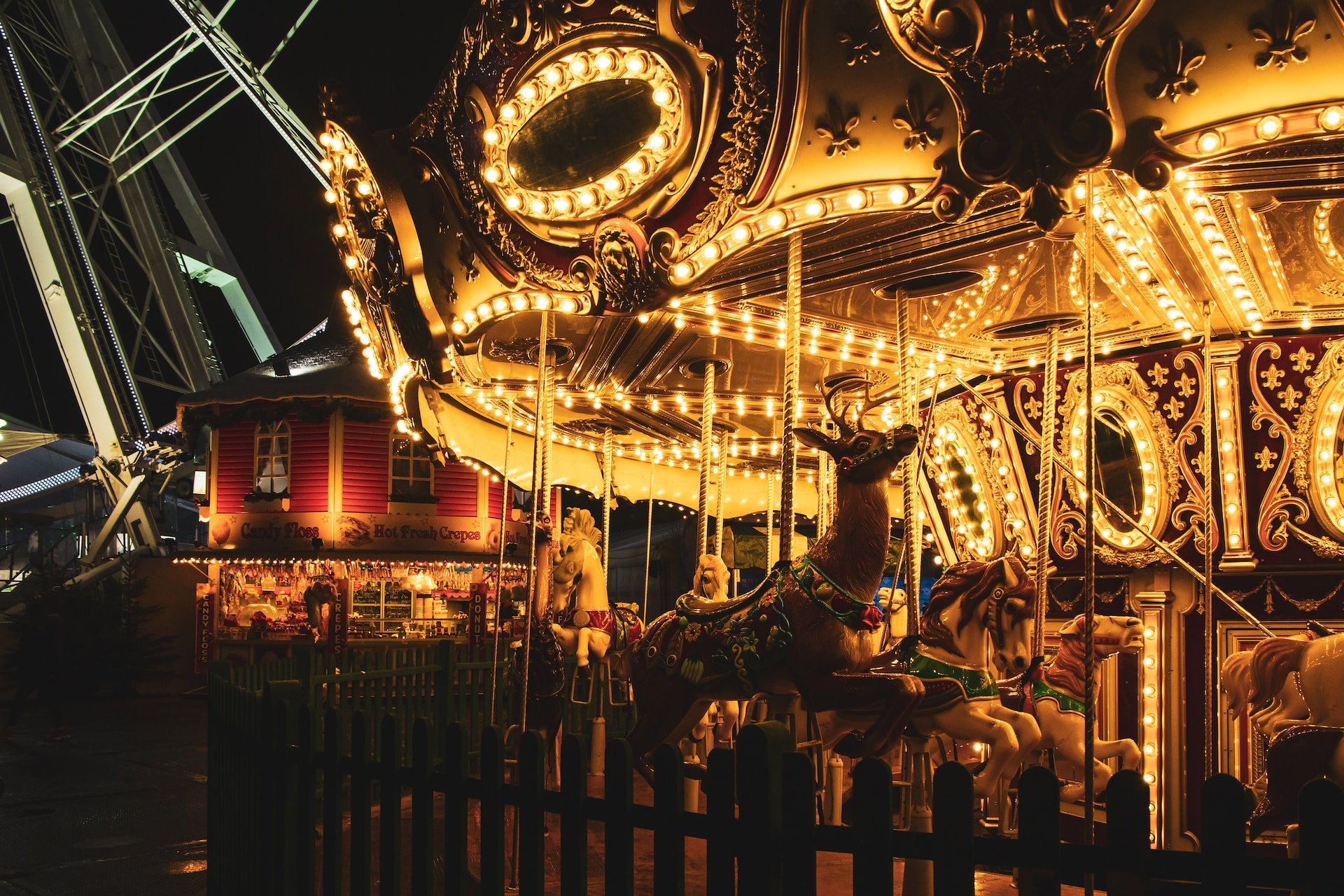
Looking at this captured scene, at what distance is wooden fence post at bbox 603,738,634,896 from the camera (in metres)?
2.48

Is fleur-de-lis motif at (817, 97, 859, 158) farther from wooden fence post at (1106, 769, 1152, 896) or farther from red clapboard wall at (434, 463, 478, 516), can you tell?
red clapboard wall at (434, 463, 478, 516)

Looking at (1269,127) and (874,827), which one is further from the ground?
(1269,127)

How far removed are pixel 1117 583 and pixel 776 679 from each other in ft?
8.43

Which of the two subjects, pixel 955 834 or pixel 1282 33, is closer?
pixel 955 834

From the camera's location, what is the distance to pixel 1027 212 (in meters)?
3.83

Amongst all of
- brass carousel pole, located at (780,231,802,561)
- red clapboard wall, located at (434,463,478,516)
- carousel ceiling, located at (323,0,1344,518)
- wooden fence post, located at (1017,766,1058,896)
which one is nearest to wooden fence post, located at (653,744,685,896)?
wooden fence post, located at (1017,766,1058,896)

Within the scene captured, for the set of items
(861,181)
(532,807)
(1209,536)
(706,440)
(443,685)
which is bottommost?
(443,685)

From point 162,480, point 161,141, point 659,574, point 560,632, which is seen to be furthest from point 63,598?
point 659,574

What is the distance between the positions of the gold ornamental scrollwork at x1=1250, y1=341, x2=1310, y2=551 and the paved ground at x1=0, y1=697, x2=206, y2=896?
233 inches

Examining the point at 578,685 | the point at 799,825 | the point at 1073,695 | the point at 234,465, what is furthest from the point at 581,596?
the point at 234,465

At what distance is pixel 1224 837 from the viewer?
5.87 ft

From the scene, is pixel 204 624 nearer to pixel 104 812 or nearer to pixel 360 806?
pixel 104 812

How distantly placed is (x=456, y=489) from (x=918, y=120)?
67.2 ft

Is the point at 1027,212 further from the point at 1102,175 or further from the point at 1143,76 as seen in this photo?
the point at 1102,175
